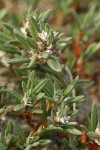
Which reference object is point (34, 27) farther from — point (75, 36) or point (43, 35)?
point (75, 36)

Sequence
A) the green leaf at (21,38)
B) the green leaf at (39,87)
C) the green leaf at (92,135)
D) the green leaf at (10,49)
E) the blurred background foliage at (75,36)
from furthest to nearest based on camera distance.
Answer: the blurred background foliage at (75,36), the green leaf at (10,49), the green leaf at (21,38), the green leaf at (39,87), the green leaf at (92,135)

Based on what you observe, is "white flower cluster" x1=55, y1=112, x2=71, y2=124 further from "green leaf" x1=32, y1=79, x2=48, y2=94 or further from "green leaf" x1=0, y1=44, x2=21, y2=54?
"green leaf" x1=0, y1=44, x2=21, y2=54

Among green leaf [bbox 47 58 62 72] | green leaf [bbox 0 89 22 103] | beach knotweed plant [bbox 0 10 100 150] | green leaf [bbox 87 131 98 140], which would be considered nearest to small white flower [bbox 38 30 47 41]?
beach knotweed plant [bbox 0 10 100 150]

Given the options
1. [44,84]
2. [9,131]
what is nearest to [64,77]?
[44,84]

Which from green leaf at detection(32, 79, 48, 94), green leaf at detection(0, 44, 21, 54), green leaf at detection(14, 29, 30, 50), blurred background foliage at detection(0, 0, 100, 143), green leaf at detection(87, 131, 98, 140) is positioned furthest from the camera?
blurred background foliage at detection(0, 0, 100, 143)

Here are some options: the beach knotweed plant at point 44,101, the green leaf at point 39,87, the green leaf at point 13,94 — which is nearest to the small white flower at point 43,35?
the beach knotweed plant at point 44,101

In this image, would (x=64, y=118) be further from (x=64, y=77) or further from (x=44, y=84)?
(x=64, y=77)

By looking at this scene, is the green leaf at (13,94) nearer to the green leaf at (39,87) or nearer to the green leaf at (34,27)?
the green leaf at (39,87)

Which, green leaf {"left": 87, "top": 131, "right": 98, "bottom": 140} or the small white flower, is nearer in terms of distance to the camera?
green leaf {"left": 87, "top": 131, "right": 98, "bottom": 140}

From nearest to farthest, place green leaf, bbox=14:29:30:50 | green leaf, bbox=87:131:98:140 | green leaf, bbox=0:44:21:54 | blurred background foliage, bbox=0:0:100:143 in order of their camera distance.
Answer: green leaf, bbox=87:131:98:140
green leaf, bbox=14:29:30:50
green leaf, bbox=0:44:21:54
blurred background foliage, bbox=0:0:100:143
